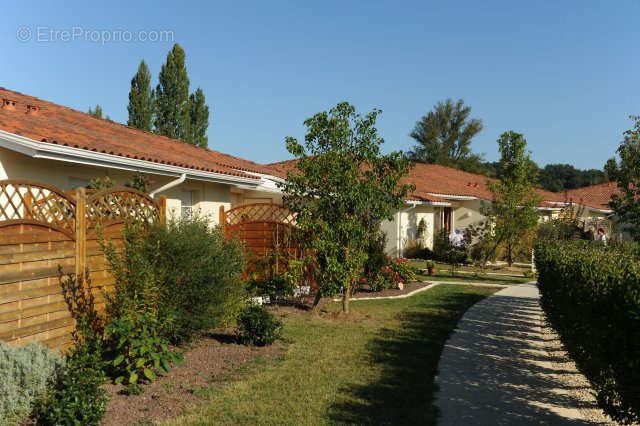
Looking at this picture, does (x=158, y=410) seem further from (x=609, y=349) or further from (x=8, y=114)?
(x=8, y=114)

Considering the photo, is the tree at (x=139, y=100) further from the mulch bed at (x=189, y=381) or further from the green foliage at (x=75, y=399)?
the green foliage at (x=75, y=399)

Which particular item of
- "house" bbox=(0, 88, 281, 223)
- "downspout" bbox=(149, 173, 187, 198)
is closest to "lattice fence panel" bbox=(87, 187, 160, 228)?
"house" bbox=(0, 88, 281, 223)

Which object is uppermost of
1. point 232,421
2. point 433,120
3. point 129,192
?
point 433,120

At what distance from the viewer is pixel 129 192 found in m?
7.40

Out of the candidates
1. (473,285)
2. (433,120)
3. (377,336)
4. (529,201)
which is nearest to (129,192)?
(377,336)

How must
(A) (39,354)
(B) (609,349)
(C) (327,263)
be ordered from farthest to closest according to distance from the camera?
(C) (327,263), (A) (39,354), (B) (609,349)

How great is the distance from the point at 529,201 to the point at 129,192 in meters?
17.3

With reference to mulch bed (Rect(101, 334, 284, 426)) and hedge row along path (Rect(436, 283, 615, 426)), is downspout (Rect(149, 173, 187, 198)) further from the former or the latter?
hedge row along path (Rect(436, 283, 615, 426))

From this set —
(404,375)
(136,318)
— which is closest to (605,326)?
(404,375)

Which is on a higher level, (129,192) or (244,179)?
(244,179)

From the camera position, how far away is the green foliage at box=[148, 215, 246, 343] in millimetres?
6875

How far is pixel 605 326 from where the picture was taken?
427cm

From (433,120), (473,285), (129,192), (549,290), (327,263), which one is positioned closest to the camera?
(129,192)

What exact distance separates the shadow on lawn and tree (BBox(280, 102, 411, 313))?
1.72 m
